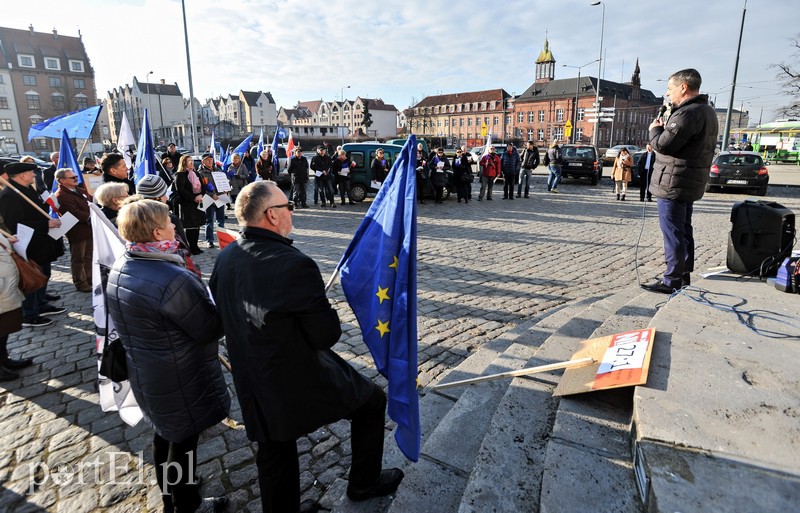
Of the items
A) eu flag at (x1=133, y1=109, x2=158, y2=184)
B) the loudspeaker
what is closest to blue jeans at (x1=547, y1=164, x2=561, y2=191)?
the loudspeaker

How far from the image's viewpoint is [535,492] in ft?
7.65

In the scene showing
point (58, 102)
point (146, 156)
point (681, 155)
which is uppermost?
point (58, 102)

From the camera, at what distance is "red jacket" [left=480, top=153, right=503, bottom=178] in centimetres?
1625

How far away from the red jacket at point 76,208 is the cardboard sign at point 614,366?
655 centimetres

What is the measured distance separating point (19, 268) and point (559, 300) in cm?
619

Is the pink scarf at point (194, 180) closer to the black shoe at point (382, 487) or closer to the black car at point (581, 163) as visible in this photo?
the black shoe at point (382, 487)

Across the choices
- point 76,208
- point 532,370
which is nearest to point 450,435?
point 532,370

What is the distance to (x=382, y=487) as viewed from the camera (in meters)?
2.57

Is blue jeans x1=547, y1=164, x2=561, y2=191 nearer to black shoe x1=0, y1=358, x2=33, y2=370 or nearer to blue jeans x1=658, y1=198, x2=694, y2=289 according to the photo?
blue jeans x1=658, y1=198, x2=694, y2=289

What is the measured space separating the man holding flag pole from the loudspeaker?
15.7 feet

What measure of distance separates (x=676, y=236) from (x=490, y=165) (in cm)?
1172

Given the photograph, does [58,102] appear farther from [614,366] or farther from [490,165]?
[614,366]

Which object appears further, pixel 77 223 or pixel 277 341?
pixel 77 223

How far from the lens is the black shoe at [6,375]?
421 centimetres
